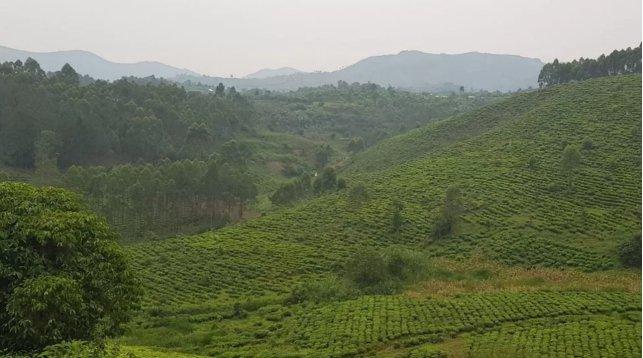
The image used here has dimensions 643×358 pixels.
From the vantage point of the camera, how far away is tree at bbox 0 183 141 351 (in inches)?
646

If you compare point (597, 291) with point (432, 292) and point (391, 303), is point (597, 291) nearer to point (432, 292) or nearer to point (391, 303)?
point (432, 292)

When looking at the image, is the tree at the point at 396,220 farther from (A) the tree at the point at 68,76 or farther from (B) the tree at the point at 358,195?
(A) the tree at the point at 68,76

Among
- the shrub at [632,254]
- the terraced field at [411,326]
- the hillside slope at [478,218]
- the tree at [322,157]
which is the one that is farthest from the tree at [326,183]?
the tree at [322,157]

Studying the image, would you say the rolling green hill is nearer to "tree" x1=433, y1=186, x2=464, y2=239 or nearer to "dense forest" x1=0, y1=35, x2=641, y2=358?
"dense forest" x1=0, y1=35, x2=641, y2=358

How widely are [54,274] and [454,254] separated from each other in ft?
99.9

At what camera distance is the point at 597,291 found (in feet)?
105

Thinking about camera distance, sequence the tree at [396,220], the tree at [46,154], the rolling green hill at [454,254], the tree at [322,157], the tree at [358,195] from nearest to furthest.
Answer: the rolling green hill at [454,254]
the tree at [396,220]
the tree at [358,195]
the tree at [46,154]
the tree at [322,157]

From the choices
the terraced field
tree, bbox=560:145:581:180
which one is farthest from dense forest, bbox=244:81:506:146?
the terraced field

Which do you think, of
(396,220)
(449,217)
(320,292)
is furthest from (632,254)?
(320,292)

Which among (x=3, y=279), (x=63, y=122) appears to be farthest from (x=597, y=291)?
(x=63, y=122)

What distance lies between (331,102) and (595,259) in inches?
5524

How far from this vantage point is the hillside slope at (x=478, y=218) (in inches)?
1559

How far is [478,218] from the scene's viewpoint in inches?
1874

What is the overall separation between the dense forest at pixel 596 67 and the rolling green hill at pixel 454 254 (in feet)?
72.8
